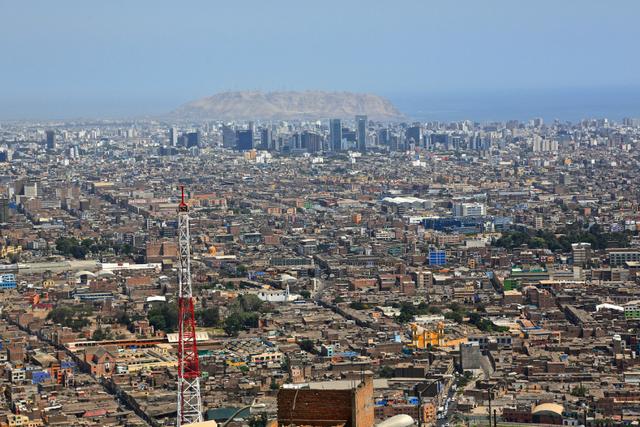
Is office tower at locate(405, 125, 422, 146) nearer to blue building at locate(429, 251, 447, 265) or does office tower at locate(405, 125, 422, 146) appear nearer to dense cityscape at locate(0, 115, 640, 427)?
dense cityscape at locate(0, 115, 640, 427)

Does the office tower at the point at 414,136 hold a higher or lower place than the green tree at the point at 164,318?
lower

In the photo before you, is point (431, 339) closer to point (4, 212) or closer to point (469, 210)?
point (469, 210)

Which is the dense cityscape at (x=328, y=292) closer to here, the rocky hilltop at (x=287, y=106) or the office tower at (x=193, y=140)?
the office tower at (x=193, y=140)

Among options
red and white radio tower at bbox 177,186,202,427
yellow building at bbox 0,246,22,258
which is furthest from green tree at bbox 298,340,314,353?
yellow building at bbox 0,246,22,258

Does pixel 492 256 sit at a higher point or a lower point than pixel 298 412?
lower

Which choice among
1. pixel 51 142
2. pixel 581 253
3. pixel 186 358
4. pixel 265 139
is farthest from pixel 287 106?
pixel 186 358

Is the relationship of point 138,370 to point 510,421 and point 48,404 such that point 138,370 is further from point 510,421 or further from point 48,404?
point 510,421

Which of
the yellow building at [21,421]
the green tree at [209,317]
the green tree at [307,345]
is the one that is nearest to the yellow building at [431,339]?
the green tree at [307,345]

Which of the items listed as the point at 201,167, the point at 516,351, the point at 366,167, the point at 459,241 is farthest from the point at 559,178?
the point at 516,351
